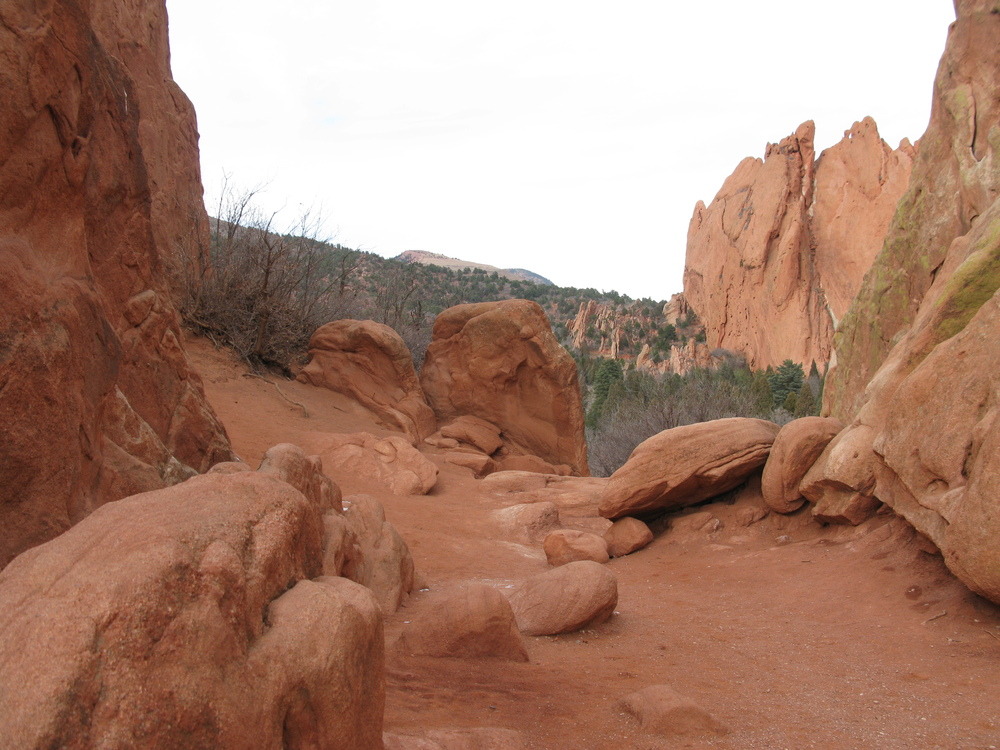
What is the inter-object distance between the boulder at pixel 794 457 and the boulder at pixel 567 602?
12.7ft

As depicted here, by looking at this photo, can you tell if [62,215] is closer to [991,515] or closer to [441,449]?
[991,515]

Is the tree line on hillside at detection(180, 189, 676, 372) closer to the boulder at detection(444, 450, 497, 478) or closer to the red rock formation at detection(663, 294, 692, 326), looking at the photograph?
the boulder at detection(444, 450, 497, 478)

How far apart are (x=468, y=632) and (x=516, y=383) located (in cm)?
1300

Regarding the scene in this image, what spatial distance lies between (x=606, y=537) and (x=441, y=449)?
258 inches

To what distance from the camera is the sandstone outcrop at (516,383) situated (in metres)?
17.7

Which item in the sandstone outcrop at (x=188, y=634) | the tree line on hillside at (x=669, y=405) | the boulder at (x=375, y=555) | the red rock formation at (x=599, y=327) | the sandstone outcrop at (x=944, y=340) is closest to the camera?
the sandstone outcrop at (x=188, y=634)

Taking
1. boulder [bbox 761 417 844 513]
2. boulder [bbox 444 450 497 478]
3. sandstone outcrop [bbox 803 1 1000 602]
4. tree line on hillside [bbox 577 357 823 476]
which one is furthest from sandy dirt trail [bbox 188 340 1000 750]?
tree line on hillside [bbox 577 357 823 476]

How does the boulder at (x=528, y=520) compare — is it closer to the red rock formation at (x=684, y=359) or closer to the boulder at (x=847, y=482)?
the boulder at (x=847, y=482)

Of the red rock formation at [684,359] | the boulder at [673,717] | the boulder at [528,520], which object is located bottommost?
the boulder at [528,520]

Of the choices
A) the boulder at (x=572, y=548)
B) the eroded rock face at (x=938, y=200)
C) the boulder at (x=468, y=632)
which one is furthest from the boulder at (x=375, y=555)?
the eroded rock face at (x=938, y=200)

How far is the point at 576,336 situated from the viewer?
6800 centimetres

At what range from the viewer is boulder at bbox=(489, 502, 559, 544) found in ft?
35.2

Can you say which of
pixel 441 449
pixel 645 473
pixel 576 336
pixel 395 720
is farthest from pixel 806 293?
pixel 395 720

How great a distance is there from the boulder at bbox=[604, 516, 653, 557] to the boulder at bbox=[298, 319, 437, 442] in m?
6.90
